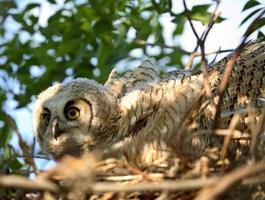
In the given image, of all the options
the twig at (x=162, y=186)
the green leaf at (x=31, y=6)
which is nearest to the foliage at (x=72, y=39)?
the green leaf at (x=31, y=6)

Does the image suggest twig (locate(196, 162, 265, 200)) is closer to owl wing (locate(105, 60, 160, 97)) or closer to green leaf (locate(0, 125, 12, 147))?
owl wing (locate(105, 60, 160, 97))

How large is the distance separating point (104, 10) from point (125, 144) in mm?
1756

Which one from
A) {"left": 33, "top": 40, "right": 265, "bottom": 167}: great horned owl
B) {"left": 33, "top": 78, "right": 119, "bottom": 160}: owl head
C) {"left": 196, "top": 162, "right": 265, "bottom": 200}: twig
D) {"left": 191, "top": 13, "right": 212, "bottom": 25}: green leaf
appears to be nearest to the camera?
{"left": 196, "top": 162, "right": 265, "bottom": 200}: twig

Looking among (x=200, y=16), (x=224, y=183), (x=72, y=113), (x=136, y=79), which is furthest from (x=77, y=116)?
(x=224, y=183)

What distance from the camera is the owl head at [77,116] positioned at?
3.99 m

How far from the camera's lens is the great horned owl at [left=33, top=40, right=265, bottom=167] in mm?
3482

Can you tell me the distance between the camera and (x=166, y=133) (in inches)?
137

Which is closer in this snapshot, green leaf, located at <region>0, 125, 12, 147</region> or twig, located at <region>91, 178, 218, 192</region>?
twig, located at <region>91, 178, 218, 192</region>

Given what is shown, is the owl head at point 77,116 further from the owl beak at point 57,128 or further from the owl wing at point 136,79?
the owl wing at point 136,79

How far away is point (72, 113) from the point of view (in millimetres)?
4172

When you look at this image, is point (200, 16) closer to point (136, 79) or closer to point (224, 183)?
point (136, 79)

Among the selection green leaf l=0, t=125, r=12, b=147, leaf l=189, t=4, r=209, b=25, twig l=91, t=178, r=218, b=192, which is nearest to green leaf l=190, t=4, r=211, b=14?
leaf l=189, t=4, r=209, b=25

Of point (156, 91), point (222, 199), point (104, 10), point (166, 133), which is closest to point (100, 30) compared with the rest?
point (104, 10)

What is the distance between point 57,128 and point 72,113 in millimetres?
126
